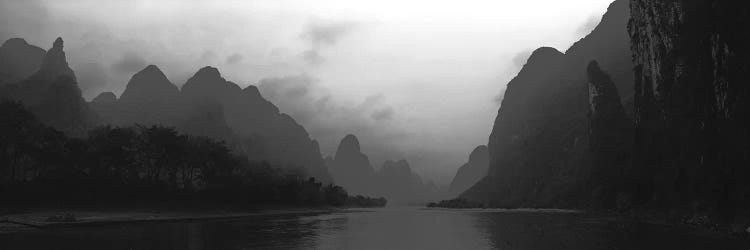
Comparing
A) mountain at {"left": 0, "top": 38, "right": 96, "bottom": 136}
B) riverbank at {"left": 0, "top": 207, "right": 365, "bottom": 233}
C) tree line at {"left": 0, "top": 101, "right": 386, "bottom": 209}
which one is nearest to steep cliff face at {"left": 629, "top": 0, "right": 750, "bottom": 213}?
riverbank at {"left": 0, "top": 207, "right": 365, "bottom": 233}

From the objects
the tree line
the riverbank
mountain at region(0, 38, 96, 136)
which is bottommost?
the riverbank

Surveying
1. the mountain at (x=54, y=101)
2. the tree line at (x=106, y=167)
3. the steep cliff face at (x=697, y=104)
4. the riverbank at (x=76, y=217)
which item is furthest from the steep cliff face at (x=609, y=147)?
the mountain at (x=54, y=101)

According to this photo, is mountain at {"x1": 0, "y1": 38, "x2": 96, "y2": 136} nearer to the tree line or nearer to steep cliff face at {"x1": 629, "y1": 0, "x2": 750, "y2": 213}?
the tree line

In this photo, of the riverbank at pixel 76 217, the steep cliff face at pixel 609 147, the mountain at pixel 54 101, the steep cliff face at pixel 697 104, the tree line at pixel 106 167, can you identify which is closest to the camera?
the steep cliff face at pixel 697 104

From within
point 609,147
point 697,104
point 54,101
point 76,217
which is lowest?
point 76,217

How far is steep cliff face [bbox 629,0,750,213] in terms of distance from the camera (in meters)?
52.4

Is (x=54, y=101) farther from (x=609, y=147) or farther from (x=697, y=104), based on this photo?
(x=609, y=147)

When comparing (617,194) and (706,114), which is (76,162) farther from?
(617,194)

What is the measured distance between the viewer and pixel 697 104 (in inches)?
2689

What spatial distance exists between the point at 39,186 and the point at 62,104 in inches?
4942

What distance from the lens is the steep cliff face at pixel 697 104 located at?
172ft

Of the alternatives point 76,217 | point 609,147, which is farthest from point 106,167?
point 609,147

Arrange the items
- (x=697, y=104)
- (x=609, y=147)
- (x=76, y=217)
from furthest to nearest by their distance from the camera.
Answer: (x=609, y=147) → (x=76, y=217) → (x=697, y=104)

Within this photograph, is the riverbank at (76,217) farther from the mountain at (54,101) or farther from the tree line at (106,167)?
the mountain at (54,101)
